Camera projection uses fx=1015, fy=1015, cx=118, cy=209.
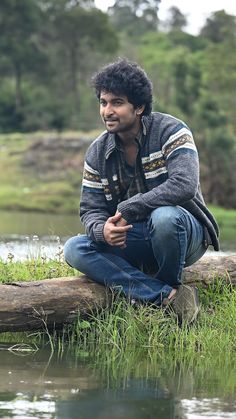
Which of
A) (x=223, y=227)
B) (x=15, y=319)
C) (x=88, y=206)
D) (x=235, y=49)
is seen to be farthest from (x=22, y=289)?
(x=235, y=49)

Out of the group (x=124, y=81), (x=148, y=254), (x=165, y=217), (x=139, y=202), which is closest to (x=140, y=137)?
(x=124, y=81)

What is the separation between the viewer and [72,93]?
57.8 m

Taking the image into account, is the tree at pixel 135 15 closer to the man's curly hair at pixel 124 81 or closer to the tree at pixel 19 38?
the tree at pixel 19 38

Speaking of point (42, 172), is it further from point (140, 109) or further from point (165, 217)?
point (165, 217)

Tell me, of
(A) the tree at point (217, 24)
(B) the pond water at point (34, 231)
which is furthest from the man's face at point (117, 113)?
(A) the tree at point (217, 24)

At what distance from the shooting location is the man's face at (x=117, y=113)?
554cm

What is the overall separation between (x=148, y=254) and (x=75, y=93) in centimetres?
5201

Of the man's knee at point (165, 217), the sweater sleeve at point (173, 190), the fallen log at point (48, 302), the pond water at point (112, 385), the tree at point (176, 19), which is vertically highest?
the tree at point (176, 19)

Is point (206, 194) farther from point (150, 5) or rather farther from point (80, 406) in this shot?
point (150, 5)

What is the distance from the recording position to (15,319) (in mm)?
5168

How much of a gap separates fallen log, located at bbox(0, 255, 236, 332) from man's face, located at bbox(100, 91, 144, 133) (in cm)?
85

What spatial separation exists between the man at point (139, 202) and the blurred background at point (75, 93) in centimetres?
949

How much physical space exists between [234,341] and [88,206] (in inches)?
43.7

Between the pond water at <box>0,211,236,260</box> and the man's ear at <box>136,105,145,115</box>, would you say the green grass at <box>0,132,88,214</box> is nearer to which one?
the pond water at <box>0,211,236,260</box>
